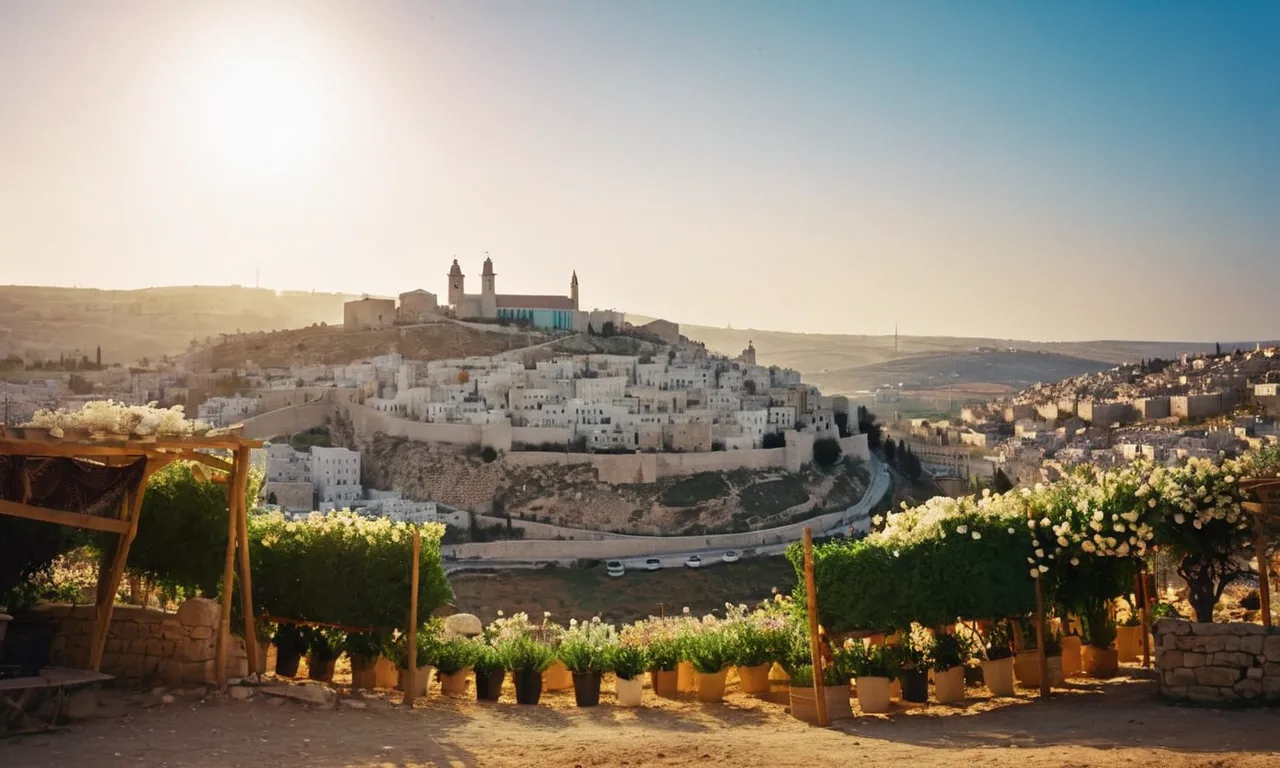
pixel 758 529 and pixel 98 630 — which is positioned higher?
pixel 98 630

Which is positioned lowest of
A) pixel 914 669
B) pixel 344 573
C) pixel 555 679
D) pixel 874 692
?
pixel 555 679

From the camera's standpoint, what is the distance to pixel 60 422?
873cm

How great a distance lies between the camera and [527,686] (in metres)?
9.98

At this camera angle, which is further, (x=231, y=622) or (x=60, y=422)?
(x=231, y=622)

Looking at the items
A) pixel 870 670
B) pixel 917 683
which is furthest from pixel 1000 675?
pixel 870 670

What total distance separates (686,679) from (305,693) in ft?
10.9

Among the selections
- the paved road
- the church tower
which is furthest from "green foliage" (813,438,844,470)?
the church tower

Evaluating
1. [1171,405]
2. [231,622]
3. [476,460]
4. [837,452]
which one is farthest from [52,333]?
[231,622]

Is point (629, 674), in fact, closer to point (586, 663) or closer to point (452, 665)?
point (586, 663)

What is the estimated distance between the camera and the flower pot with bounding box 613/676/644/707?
9883 mm

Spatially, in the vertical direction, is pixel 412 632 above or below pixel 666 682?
above

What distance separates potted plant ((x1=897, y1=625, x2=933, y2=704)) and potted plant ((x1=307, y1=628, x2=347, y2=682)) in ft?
16.0

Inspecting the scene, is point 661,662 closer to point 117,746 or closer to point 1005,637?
point 1005,637

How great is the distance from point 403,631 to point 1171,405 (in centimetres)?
7273
